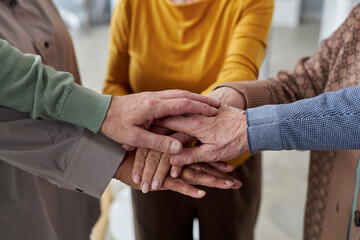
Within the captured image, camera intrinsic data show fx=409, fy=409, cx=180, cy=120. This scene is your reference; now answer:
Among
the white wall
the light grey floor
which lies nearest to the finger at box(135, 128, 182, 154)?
the light grey floor

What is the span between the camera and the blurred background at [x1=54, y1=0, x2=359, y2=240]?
2.38 metres

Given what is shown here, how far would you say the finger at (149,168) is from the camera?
1.12 metres

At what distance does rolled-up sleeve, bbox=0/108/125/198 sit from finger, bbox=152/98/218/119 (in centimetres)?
16

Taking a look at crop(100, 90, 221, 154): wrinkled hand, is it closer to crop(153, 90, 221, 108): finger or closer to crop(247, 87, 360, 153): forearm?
crop(153, 90, 221, 108): finger

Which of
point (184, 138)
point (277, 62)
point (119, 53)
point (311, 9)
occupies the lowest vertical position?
point (184, 138)

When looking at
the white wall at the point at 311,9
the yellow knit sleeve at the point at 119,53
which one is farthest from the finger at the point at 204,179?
the white wall at the point at 311,9

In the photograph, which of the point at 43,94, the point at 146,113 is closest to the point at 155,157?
the point at 146,113

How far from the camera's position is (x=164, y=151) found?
1127 millimetres

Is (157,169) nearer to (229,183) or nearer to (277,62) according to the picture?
(229,183)

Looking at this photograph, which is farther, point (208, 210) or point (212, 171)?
point (208, 210)

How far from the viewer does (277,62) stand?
4.72m

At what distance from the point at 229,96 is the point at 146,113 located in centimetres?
27

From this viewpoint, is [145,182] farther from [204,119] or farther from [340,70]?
[340,70]

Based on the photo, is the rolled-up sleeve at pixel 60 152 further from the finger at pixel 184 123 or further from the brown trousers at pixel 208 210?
the brown trousers at pixel 208 210
